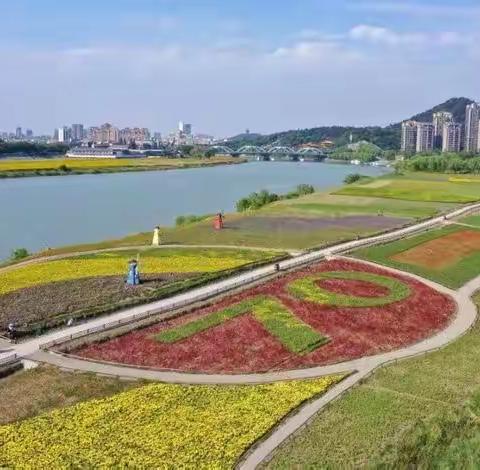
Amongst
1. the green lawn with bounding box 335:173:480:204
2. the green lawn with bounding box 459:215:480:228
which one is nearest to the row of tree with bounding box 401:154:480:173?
the green lawn with bounding box 335:173:480:204

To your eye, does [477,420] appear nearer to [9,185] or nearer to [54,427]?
[54,427]

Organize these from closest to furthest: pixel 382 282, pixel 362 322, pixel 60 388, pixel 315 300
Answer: pixel 60 388 → pixel 362 322 → pixel 315 300 → pixel 382 282

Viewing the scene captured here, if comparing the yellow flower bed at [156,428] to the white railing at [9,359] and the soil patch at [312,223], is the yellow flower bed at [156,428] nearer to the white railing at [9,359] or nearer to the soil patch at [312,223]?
the white railing at [9,359]

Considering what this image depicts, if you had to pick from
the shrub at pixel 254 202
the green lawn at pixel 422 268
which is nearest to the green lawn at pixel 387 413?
the green lawn at pixel 422 268

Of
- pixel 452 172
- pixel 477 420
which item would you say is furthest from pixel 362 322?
pixel 452 172

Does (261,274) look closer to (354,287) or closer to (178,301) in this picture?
(354,287)
